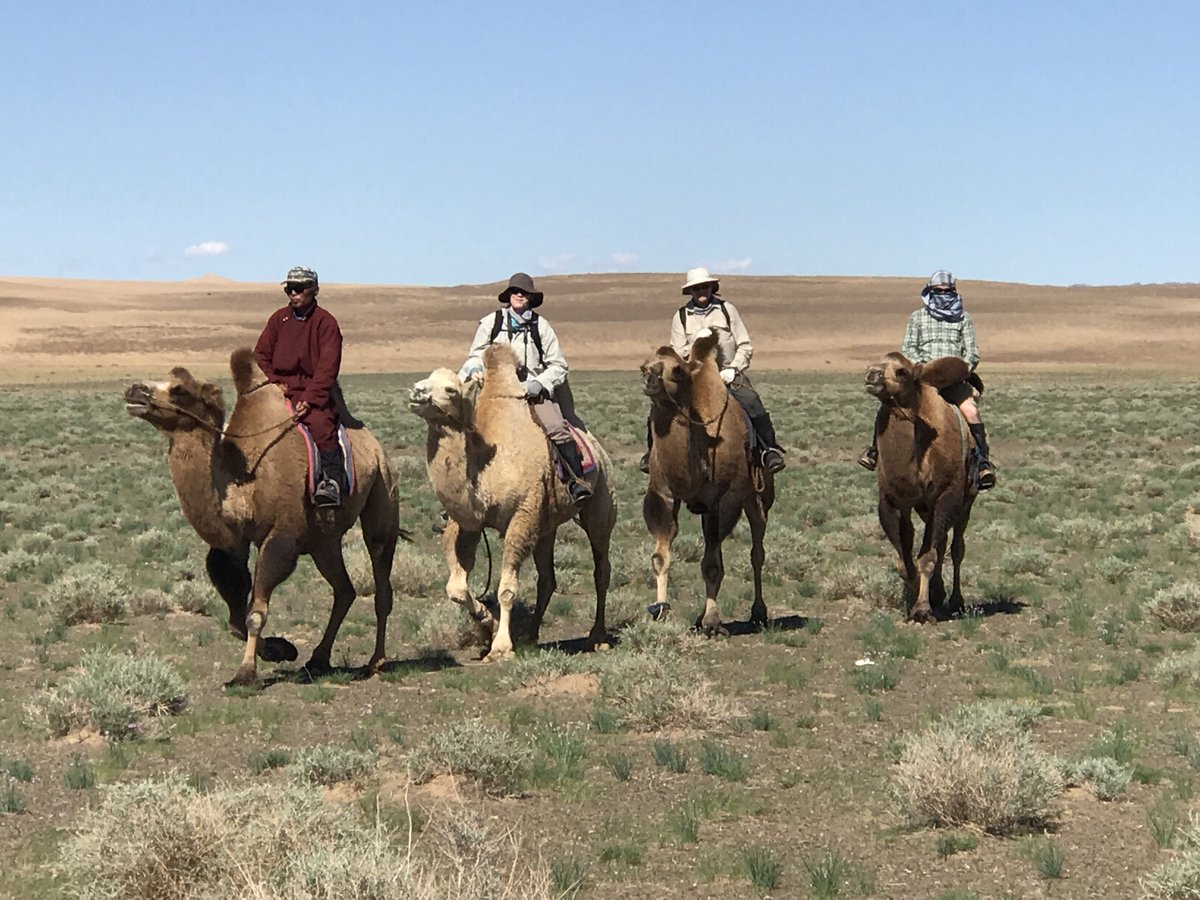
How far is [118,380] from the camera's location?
240ft

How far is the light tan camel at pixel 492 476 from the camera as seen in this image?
10305 mm

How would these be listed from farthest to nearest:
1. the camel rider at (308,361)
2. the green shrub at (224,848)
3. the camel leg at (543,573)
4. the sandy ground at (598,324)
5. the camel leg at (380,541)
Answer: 1. the sandy ground at (598,324)
2. the camel leg at (543,573)
3. the camel leg at (380,541)
4. the camel rider at (308,361)
5. the green shrub at (224,848)

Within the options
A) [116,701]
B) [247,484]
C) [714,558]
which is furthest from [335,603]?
[714,558]

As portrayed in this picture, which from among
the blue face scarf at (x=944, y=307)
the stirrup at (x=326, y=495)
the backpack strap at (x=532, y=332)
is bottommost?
the stirrup at (x=326, y=495)

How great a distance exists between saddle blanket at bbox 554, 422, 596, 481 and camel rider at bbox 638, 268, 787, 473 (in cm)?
93

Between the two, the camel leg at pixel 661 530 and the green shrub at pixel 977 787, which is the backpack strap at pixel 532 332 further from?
the green shrub at pixel 977 787

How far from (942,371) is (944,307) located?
2.95 ft

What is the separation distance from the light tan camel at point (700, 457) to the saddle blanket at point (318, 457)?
2470 mm

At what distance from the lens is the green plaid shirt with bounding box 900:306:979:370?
13.1 metres

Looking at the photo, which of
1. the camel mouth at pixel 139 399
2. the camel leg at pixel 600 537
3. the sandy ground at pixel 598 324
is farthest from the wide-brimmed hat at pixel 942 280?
the sandy ground at pixel 598 324

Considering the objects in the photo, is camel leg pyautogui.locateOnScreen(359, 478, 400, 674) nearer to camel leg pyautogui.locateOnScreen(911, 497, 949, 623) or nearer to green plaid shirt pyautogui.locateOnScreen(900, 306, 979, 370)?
camel leg pyautogui.locateOnScreen(911, 497, 949, 623)

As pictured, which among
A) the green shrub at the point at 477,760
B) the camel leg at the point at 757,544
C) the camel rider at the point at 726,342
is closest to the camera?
the green shrub at the point at 477,760

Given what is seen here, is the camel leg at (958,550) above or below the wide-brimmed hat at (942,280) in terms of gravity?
below

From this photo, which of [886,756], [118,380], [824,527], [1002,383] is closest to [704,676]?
[886,756]
